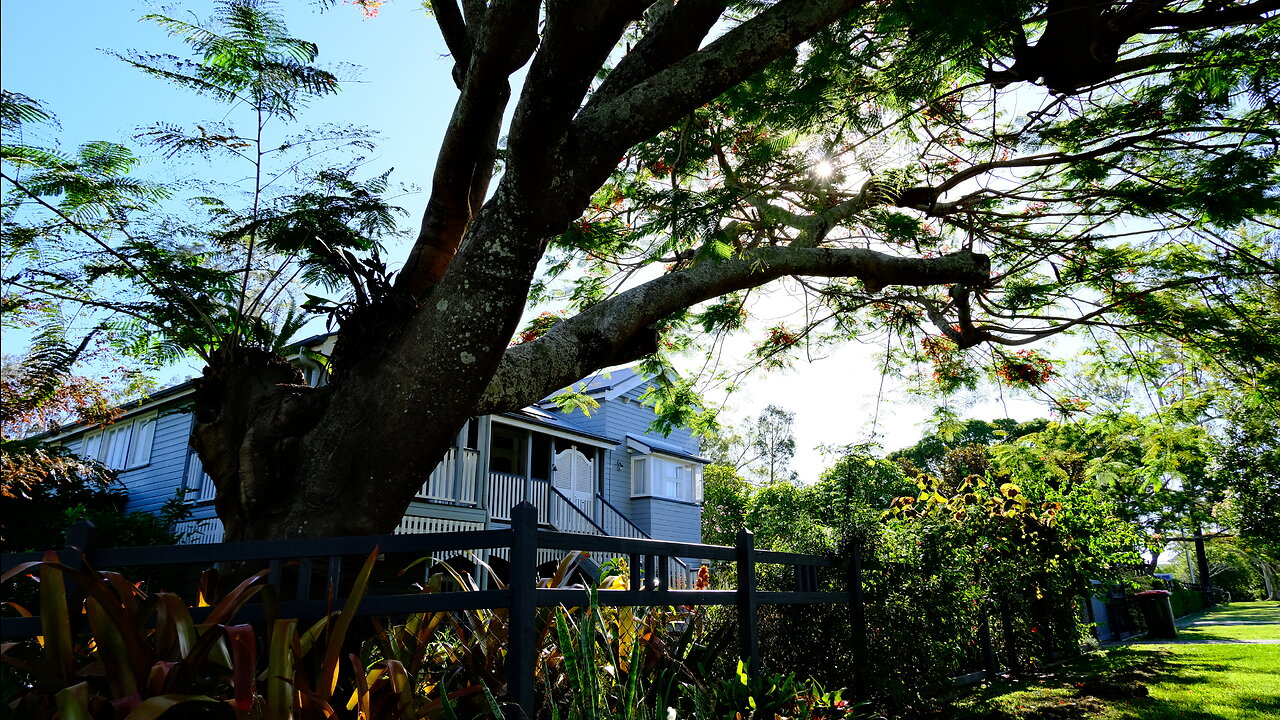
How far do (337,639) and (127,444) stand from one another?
19.6m

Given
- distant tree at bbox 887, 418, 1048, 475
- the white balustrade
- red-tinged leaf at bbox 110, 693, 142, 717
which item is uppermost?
distant tree at bbox 887, 418, 1048, 475

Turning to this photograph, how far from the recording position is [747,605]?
4848 millimetres

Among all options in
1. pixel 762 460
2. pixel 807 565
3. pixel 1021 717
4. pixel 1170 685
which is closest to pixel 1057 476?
pixel 1170 685

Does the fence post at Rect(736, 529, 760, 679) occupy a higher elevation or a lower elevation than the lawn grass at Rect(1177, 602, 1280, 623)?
higher

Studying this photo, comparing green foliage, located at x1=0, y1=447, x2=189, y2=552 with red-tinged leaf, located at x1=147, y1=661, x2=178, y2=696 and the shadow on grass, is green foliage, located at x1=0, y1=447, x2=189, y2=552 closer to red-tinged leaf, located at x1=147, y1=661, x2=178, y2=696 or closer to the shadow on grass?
red-tinged leaf, located at x1=147, y1=661, x2=178, y2=696

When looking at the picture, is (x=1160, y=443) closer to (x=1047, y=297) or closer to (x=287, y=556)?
(x=1047, y=297)

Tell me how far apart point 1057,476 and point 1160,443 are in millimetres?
1476

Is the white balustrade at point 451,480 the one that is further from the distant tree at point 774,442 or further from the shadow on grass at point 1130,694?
the distant tree at point 774,442

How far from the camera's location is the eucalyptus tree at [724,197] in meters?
3.64

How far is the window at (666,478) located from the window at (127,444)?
42.1 feet

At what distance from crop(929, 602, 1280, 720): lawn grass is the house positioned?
238 inches

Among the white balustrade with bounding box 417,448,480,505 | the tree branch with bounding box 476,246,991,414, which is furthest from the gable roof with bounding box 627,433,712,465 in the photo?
the tree branch with bounding box 476,246,991,414

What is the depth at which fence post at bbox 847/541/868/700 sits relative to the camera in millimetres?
5562

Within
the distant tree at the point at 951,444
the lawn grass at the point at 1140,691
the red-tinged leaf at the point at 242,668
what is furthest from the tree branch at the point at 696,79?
the distant tree at the point at 951,444
